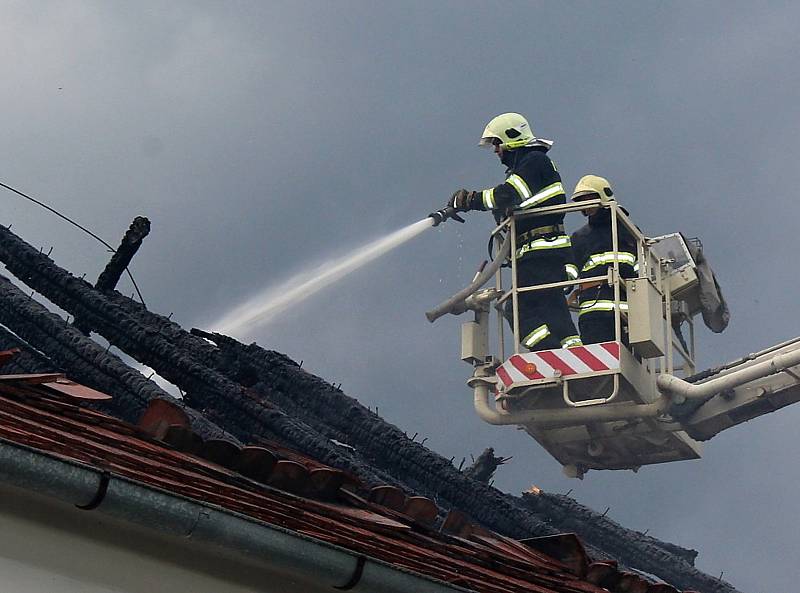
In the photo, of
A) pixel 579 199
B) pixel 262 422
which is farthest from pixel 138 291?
pixel 579 199

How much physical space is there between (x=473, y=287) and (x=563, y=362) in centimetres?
129

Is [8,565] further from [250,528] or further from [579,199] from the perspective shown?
[579,199]

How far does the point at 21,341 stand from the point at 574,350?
700cm

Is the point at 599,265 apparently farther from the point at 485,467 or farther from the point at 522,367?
the point at 485,467

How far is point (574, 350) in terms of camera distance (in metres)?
14.0

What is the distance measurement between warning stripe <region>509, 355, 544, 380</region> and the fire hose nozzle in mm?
1457

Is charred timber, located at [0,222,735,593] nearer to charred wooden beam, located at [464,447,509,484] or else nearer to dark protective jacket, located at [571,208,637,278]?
charred wooden beam, located at [464,447,509,484]

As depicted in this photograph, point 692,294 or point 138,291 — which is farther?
point 692,294

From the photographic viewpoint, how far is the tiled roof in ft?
14.8

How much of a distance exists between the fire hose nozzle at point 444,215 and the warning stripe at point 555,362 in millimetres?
1562

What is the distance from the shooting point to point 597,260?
14562 millimetres

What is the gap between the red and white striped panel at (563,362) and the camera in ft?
45.6

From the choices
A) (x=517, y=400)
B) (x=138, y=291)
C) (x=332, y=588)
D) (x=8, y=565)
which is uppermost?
(x=517, y=400)

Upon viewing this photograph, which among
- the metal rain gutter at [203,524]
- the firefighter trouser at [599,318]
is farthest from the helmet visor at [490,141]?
the metal rain gutter at [203,524]
